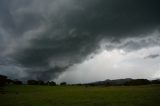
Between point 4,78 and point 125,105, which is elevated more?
point 4,78

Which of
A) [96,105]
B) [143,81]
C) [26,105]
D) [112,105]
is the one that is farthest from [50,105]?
[143,81]

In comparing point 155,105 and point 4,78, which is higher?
point 4,78

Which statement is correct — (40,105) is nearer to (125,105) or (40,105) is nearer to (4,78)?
(125,105)

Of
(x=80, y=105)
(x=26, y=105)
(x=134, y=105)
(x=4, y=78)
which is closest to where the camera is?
(x=134, y=105)

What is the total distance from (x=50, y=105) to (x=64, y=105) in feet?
9.94

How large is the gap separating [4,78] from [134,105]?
554ft

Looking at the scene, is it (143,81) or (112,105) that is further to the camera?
(143,81)

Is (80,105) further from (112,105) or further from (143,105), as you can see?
(143,105)

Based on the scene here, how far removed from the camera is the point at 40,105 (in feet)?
159

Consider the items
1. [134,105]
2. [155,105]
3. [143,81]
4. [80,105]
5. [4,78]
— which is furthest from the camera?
[4,78]

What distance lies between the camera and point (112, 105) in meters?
44.1

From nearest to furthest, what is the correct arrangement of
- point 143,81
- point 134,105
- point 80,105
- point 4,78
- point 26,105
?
point 134,105 → point 80,105 → point 26,105 → point 143,81 → point 4,78

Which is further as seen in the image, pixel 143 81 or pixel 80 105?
pixel 143 81

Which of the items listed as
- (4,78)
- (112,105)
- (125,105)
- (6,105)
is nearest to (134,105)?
(125,105)
